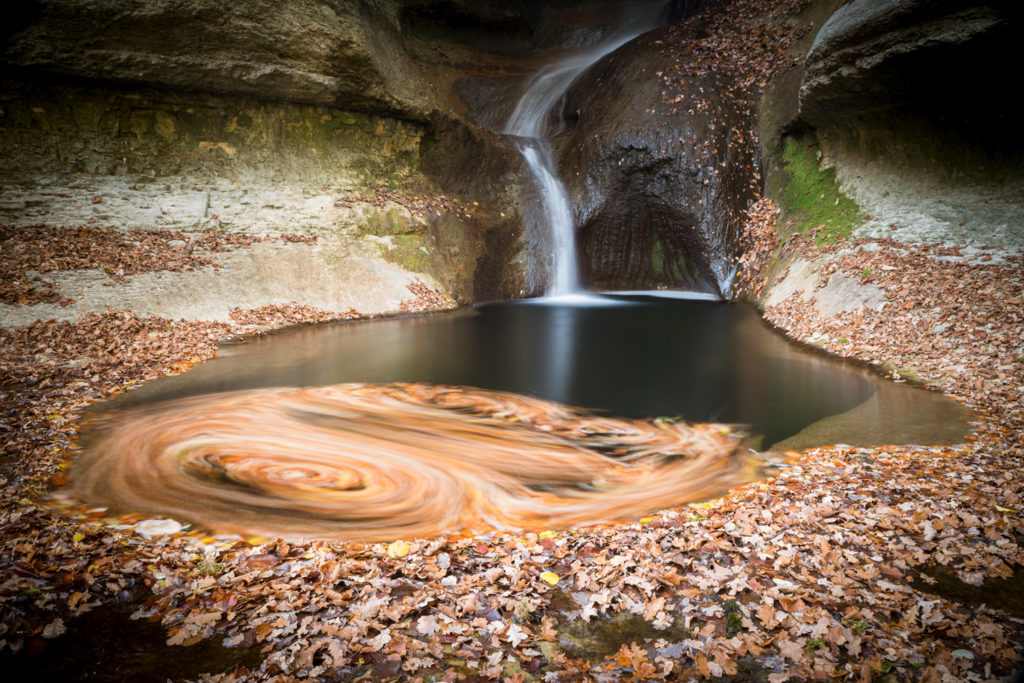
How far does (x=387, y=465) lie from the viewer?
5594 millimetres

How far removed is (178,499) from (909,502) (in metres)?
5.77

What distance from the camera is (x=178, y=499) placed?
473cm

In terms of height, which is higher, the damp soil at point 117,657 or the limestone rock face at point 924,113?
the limestone rock face at point 924,113

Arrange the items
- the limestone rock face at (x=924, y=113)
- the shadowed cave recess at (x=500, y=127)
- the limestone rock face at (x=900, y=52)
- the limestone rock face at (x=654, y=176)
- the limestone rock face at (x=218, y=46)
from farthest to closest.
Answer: the limestone rock face at (x=654, y=176) < the limestone rock face at (x=218, y=46) < the shadowed cave recess at (x=500, y=127) < the limestone rock face at (x=924, y=113) < the limestone rock face at (x=900, y=52)

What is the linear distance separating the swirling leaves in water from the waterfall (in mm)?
9738

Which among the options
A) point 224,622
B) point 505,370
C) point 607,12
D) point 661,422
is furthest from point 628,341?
point 607,12

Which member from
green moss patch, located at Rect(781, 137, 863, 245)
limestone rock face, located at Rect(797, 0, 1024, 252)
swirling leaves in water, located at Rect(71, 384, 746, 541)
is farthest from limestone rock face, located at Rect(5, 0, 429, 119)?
green moss patch, located at Rect(781, 137, 863, 245)

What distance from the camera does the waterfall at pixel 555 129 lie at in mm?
16828

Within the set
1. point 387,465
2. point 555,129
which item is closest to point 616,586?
point 387,465

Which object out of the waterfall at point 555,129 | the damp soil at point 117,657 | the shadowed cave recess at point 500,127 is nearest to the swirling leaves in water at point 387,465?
the damp soil at point 117,657

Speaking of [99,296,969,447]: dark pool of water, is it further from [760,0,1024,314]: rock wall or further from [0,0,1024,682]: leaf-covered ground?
[760,0,1024,314]: rock wall

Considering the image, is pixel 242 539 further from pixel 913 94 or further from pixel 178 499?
pixel 913 94

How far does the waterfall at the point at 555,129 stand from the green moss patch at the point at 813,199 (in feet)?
19.2

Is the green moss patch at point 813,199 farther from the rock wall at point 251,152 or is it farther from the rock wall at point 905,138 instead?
the rock wall at point 251,152
